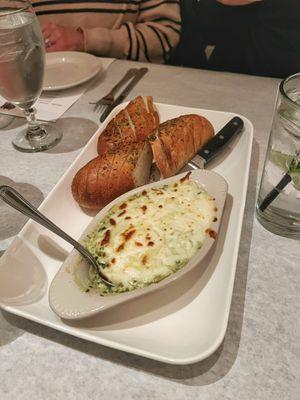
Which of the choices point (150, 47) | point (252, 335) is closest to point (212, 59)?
point (150, 47)

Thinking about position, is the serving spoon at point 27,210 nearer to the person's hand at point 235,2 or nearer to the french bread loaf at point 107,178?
the french bread loaf at point 107,178

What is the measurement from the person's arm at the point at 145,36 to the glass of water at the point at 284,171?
0.95 meters

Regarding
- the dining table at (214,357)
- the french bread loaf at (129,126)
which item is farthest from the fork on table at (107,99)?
the dining table at (214,357)

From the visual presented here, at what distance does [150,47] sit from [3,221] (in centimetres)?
99

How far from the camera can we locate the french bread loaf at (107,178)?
27.4 inches

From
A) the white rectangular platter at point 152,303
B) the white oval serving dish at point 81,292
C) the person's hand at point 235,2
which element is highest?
the person's hand at point 235,2

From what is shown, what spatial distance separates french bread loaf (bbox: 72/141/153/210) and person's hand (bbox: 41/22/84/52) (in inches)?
32.4

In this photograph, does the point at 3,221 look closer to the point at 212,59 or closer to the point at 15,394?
the point at 15,394

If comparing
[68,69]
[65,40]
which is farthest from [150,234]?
[65,40]

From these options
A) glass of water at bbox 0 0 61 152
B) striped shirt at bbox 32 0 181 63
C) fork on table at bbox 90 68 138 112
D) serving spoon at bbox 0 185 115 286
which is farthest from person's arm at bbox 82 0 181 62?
serving spoon at bbox 0 185 115 286

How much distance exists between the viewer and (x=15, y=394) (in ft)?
1.60

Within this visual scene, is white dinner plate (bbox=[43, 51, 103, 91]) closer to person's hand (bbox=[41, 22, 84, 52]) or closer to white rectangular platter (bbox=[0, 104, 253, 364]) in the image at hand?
person's hand (bbox=[41, 22, 84, 52])

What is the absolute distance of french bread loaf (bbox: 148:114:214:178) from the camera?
0.74m

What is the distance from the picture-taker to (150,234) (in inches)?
22.3
